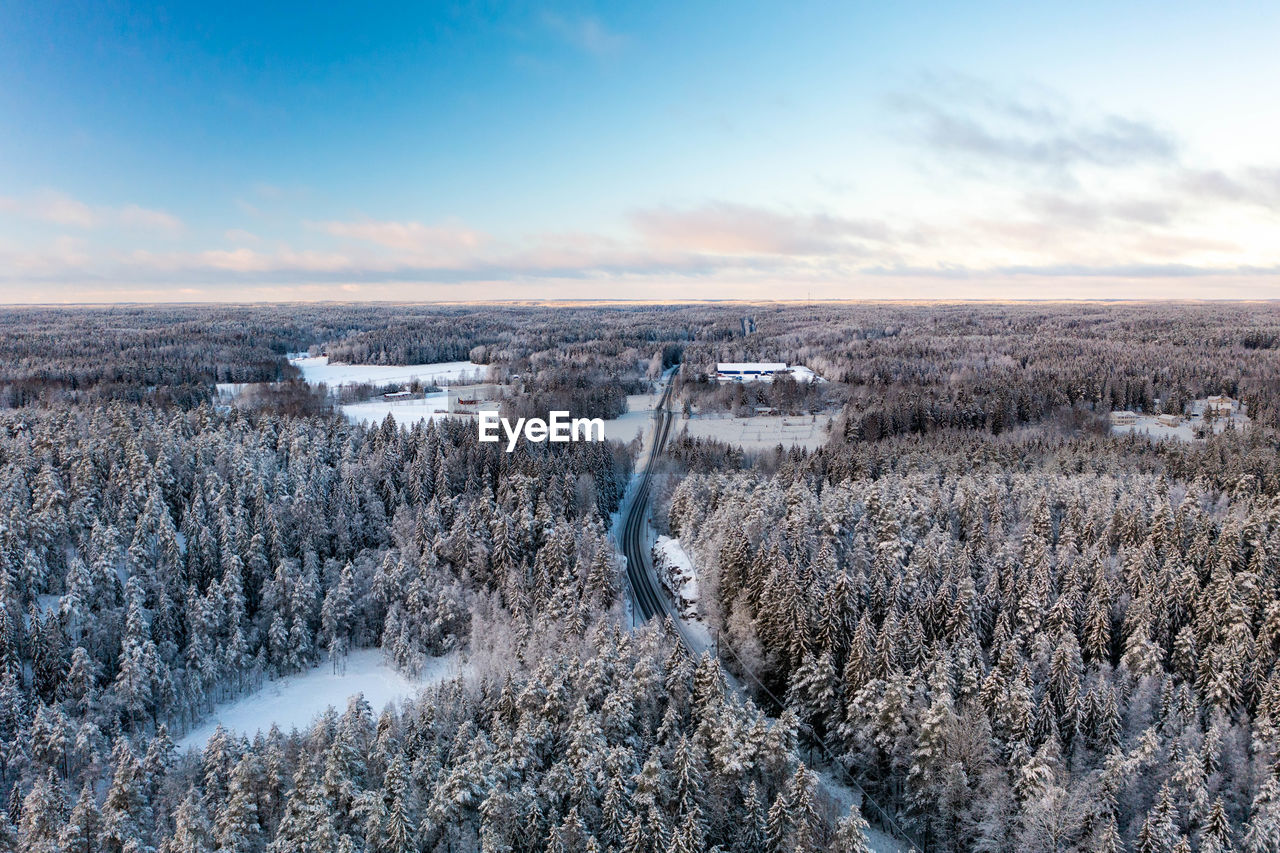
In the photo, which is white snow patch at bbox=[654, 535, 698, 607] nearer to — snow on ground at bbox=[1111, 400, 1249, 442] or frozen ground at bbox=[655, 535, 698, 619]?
frozen ground at bbox=[655, 535, 698, 619]

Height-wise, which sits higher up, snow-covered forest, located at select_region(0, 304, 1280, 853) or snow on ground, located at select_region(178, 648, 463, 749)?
snow-covered forest, located at select_region(0, 304, 1280, 853)

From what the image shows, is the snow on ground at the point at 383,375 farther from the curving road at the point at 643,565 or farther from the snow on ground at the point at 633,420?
the curving road at the point at 643,565

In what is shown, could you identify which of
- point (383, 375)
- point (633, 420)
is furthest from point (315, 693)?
point (383, 375)

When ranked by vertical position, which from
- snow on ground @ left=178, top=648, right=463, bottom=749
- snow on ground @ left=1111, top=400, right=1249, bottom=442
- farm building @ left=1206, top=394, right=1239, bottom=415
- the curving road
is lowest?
snow on ground @ left=178, top=648, right=463, bottom=749

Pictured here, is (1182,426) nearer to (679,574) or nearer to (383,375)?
(679,574)

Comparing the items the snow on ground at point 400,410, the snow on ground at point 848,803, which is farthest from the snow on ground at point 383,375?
the snow on ground at point 848,803

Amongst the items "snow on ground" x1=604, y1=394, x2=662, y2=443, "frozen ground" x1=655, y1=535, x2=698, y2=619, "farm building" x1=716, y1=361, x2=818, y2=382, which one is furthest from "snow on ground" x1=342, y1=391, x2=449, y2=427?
"farm building" x1=716, y1=361, x2=818, y2=382
